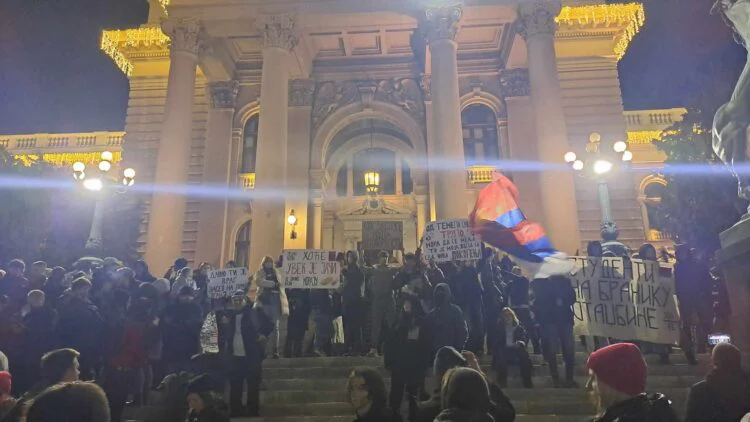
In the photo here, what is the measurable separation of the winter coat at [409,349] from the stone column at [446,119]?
32.8 feet

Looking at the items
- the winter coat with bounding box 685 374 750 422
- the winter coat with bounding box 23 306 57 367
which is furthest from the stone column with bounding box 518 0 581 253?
the winter coat with bounding box 23 306 57 367

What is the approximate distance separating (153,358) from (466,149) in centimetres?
1773

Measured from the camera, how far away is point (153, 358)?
811 centimetres

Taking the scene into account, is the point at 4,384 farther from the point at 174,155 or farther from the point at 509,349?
the point at 174,155

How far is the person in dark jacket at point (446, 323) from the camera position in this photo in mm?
7043

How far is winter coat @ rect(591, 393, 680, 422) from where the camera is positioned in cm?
259

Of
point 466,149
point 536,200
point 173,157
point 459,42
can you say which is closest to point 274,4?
point 173,157

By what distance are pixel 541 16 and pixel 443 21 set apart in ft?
11.3

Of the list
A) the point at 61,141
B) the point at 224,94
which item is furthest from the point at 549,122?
the point at 61,141

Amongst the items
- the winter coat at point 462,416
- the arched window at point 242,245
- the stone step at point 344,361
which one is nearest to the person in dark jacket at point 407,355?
the stone step at point 344,361

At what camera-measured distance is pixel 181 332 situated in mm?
8242

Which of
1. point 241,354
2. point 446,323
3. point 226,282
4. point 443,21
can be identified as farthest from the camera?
point 443,21

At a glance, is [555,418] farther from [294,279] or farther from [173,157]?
[173,157]

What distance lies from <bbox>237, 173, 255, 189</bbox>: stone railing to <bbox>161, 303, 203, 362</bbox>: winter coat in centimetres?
1536
